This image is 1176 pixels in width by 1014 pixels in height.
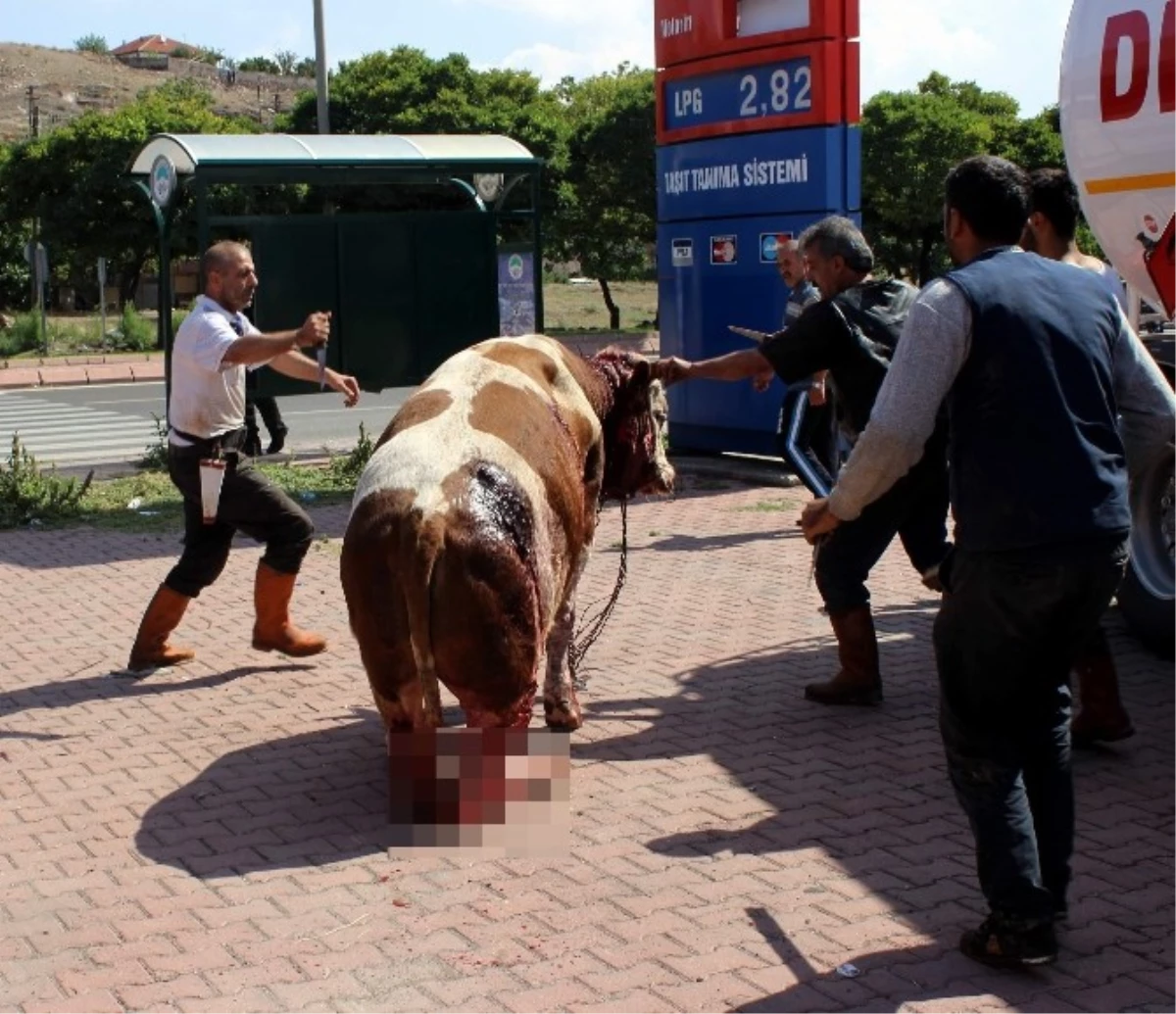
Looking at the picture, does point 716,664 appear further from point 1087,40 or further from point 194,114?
point 194,114

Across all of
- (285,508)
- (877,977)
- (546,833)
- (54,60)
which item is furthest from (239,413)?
(54,60)

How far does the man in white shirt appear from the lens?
756 centimetres

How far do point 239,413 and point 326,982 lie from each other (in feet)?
12.5

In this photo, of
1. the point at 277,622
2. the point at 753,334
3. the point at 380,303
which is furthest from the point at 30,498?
the point at 753,334

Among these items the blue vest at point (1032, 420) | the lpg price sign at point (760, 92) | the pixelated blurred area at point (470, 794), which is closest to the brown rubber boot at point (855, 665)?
the pixelated blurred area at point (470, 794)

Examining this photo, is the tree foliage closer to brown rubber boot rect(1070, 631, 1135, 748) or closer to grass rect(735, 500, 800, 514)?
grass rect(735, 500, 800, 514)

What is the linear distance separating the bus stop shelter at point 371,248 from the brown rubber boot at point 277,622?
6360mm

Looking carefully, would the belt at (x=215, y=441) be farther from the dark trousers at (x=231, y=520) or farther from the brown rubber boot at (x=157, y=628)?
the brown rubber boot at (x=157, y=628)

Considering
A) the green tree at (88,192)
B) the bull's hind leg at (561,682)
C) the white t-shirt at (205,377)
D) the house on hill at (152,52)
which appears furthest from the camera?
the house on hill at (152,52)

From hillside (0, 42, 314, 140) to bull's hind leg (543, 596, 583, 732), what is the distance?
220 ft

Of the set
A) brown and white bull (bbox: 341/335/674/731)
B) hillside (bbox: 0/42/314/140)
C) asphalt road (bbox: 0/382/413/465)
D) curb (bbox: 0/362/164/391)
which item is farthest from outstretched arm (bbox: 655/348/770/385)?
hillside (bbox: 0/42/314/140)

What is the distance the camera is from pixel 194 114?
40.5 metres

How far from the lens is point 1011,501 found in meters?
4.23

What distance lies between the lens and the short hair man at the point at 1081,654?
624 centimetres
